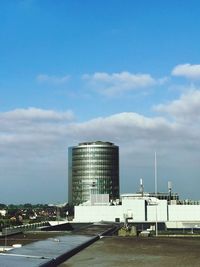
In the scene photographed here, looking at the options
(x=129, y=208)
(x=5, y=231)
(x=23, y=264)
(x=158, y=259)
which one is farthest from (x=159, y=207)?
(x=23, y=264)

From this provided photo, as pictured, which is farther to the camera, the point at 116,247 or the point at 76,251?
the point at 116,247

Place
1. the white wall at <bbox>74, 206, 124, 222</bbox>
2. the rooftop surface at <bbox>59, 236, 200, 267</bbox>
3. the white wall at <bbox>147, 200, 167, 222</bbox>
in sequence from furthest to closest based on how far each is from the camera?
the white wall at <bbox>74, 206, 124, 222</bbox> < the white wall at <bbox>147, 200, 167, 222</bbox> < the rooftop surface at <bbox>59, 236, 200, 267</bbox>

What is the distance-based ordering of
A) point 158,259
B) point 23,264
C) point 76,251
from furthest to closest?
point 76,251, point 158,259, point 23,264

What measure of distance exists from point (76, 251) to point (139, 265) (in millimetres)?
10449

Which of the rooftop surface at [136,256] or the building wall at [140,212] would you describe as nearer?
the rooftop surface at [136,256]

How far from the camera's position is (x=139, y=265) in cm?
3647

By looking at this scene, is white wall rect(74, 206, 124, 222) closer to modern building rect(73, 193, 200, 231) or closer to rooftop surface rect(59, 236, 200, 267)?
modern building rect(73, 193, 200, 231)

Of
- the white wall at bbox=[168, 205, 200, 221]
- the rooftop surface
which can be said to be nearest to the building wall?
the white wall at bbox=[168, 205, 200, 221]

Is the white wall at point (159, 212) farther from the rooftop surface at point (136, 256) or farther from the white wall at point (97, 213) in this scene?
the rooftop surface at point (136, 256)

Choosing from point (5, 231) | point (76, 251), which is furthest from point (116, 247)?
point (5, 231)

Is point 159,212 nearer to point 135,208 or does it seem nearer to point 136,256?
point 135,208

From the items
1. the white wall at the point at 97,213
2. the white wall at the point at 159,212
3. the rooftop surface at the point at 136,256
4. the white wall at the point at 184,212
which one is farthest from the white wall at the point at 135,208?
the rooftop surface at the point at 136,256

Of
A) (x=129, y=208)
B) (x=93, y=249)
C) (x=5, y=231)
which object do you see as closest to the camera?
(x=93, y=249)

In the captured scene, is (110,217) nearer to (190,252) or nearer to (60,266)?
(190,252)
